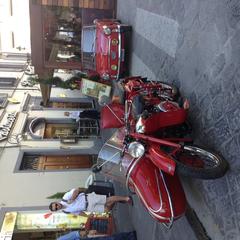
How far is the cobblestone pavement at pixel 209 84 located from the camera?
142 inches

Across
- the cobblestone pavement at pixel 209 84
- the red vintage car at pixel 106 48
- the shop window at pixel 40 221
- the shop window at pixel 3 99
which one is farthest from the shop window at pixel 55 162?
the cobblestone pavement at pixel 209 84

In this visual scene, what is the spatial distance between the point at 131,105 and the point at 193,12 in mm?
1720

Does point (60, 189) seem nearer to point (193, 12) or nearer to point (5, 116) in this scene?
point (5, 116)

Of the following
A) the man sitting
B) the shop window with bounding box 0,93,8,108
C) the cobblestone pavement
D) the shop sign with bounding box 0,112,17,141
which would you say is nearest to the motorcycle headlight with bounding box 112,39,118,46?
the cobblestone pavement

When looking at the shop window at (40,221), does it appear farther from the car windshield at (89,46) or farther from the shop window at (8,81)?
the shop window at (8,81)

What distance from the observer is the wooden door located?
1002 cm

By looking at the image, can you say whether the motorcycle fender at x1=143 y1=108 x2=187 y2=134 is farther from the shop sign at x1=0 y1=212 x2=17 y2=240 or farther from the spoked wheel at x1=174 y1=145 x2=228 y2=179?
the shop sign at x1=0 y1=212 x2=17 y2=240

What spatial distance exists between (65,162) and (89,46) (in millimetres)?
3881

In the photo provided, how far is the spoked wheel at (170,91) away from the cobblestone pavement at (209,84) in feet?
0.41

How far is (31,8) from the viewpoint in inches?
378

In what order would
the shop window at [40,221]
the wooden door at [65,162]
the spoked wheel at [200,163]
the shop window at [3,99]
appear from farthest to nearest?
1. the shop window at [3,99]
2. the wooden door at [65,162]
3. the shop window at [40,221]
4. the spoked wheel at [200,163]

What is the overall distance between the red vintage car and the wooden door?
317 cm

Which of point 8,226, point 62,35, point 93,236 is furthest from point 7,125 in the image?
point 93,236

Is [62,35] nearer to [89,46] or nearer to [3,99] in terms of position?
[89,46]
